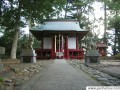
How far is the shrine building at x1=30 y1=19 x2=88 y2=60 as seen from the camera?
28.5 metres

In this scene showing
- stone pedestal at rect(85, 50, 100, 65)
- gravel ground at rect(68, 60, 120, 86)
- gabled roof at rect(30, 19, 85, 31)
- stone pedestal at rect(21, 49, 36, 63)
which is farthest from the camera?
gabled roof at rect(30, 19, 85, 31)

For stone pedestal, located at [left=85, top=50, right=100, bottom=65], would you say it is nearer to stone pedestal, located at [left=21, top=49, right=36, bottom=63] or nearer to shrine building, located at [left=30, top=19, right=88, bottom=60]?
stone pedestal, located at [left=21, top=49, right=36, bottom=63]

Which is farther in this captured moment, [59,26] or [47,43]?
[59,26]

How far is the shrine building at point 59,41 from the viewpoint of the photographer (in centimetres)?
2848

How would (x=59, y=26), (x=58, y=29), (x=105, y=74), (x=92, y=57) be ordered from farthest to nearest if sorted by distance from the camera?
(x=59, y=26), (x=58, y=29), (x=92, y=57), (x=105, y=74)

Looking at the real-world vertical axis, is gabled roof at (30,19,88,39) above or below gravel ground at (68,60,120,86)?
above

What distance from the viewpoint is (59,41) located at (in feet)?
97.5

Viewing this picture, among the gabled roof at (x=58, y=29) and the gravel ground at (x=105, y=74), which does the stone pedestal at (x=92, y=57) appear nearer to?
the gravel ground at (x=105, y=74)

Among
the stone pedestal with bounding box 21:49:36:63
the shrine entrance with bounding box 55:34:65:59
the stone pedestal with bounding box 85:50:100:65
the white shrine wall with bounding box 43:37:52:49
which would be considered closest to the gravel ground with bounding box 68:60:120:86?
the stone pedestal with bounding box 85:50:100:65

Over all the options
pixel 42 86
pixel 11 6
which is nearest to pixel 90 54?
pixel 11 6

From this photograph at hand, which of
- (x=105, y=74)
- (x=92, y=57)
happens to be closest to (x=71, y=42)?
(x=92, y=57)

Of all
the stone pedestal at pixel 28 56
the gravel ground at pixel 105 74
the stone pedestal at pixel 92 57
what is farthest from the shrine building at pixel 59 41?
the gravel ground at pixel 105 74

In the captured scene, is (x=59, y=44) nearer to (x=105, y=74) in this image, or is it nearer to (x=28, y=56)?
(x=28, y=56)

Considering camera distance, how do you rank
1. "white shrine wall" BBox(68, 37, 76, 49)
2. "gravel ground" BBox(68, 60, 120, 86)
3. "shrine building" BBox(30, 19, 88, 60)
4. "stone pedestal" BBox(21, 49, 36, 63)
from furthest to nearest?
"white shrine wall" BBox(68, 37, 76, 49)
"shrine building" BBox(30, 19, 88, 60)
"stone pedestal" BBox(21, 49, 36, 63)
"gravel ground" BBox(68, 60, 120, 86)
